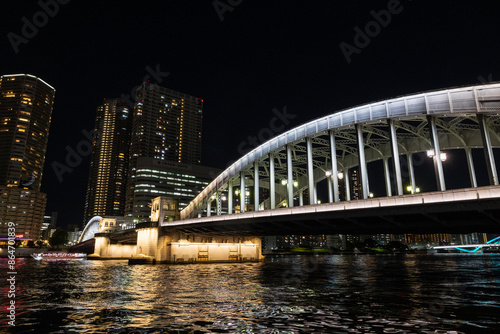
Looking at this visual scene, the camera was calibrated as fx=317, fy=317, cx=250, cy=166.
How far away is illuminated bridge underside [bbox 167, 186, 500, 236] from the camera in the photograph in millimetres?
25156

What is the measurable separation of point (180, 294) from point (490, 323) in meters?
16.9

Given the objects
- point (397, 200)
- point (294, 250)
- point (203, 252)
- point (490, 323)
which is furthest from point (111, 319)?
point (294, 250)

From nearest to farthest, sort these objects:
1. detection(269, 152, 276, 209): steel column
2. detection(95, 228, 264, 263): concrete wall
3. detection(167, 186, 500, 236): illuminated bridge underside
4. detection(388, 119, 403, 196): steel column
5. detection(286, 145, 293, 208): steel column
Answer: detection(167, 186, 500, 236): illuminated bridge underside, detection(388, 119, 403, 196): steel column, detection(286, 145, 293, 208): steel column, detection(269, 152, 276, 209): steel column, detection(95, 228, 264, 263): concrete wall

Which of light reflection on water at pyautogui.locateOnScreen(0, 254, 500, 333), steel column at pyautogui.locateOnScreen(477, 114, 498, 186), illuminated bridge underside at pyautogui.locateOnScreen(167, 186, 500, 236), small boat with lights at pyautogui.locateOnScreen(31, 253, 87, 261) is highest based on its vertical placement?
steel column at pyautogui.locateOnScreen(477, 114, 498, 186)

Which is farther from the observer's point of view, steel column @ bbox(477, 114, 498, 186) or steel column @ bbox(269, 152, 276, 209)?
steel column @ bbox(269, 152, 276, 209)

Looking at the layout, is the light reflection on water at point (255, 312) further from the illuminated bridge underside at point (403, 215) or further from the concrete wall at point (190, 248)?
the concrete wall at point (190, 248)

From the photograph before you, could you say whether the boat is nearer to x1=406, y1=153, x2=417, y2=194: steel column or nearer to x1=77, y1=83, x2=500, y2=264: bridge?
x1=77, y1=83, x2=500, y2=264: bridge

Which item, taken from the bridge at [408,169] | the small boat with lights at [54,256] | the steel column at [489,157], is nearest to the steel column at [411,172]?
the bridge at [408,169]

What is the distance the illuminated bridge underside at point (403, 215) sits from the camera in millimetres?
25156

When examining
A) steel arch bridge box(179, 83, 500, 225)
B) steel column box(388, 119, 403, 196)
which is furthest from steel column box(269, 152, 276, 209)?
steel column box(388, 119, 403, 196)

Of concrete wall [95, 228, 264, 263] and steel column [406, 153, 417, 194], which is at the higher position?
steel column [406, 153, 417, 194]

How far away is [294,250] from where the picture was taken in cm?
17362

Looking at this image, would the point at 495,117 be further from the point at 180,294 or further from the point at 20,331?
the point at 20,331

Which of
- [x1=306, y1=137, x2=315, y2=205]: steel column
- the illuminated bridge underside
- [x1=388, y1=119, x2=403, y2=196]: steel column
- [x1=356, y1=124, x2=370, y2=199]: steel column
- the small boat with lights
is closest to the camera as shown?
the illuminated bridge underside
